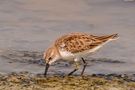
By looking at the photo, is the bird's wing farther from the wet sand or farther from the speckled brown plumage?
the wet sand

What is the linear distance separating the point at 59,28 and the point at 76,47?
3789 mm

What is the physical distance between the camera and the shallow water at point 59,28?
11148mm

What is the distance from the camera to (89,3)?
52.3 ft

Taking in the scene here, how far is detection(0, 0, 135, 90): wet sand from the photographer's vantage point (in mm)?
11047

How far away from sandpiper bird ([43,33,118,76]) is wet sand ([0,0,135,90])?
1.34 ft

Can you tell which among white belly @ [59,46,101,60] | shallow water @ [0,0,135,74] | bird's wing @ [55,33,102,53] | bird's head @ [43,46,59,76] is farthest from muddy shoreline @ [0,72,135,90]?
shallow water @ [0,0,135,74]

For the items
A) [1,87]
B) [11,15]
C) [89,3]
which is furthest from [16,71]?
[89,3]

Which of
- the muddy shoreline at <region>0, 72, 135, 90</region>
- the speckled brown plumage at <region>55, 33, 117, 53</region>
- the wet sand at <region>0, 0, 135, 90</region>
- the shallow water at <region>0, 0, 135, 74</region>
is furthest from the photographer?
the shallow water at <region>0, 0, 135, 74</region>

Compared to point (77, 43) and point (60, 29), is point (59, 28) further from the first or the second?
point (77, 43)

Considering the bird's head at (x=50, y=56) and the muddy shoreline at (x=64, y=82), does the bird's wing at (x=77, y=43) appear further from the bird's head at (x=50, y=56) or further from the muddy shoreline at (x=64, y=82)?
the muddy shoreline at (x=64, y=82)

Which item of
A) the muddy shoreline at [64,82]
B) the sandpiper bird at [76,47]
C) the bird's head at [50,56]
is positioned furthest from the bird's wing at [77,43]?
the muddy shoreline at [64,82]

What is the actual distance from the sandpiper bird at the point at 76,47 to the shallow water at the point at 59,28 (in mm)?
494

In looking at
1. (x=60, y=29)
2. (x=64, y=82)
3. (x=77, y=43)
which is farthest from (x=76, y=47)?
(x=60, y=29)

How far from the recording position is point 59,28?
45.3 feet
